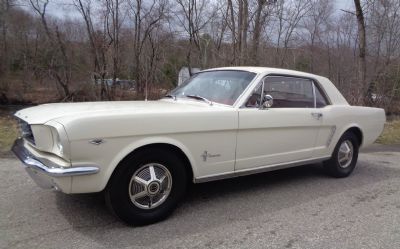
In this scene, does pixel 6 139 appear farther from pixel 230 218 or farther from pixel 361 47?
pixel 361 47

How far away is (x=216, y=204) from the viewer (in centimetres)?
452

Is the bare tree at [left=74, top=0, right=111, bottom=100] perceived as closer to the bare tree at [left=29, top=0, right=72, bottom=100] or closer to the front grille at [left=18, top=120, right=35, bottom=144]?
the bare tree at [left=29, top=0, right=72, bottom=100]

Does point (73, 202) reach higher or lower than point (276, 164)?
lower

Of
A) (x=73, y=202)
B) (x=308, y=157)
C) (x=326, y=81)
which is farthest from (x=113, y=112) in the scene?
(x=326, y=81)

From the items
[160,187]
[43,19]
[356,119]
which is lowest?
[160,187]

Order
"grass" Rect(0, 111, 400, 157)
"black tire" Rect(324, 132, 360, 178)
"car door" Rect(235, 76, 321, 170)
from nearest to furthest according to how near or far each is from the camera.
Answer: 1. "car door" Rect(235, 76, 321, 170)
2. "black tire" Rect(324, 132, 360, 178)
3. "grass" Rect(0, 111, 400, 157)

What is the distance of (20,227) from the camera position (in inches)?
145

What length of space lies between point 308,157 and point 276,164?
0.68 metres

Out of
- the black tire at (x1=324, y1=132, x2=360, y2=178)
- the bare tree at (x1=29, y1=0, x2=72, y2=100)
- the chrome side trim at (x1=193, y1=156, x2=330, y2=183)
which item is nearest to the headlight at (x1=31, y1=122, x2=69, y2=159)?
the chrome side trim at (x1=193, y1=156, x2=330, y2=183)

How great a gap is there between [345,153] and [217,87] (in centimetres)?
247

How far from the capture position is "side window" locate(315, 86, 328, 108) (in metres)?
5.62

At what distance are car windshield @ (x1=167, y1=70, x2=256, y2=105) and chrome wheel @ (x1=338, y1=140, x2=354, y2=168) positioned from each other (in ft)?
6.83

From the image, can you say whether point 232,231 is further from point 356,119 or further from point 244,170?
point 356,119

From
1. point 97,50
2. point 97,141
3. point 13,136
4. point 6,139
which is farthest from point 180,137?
point 97,50
